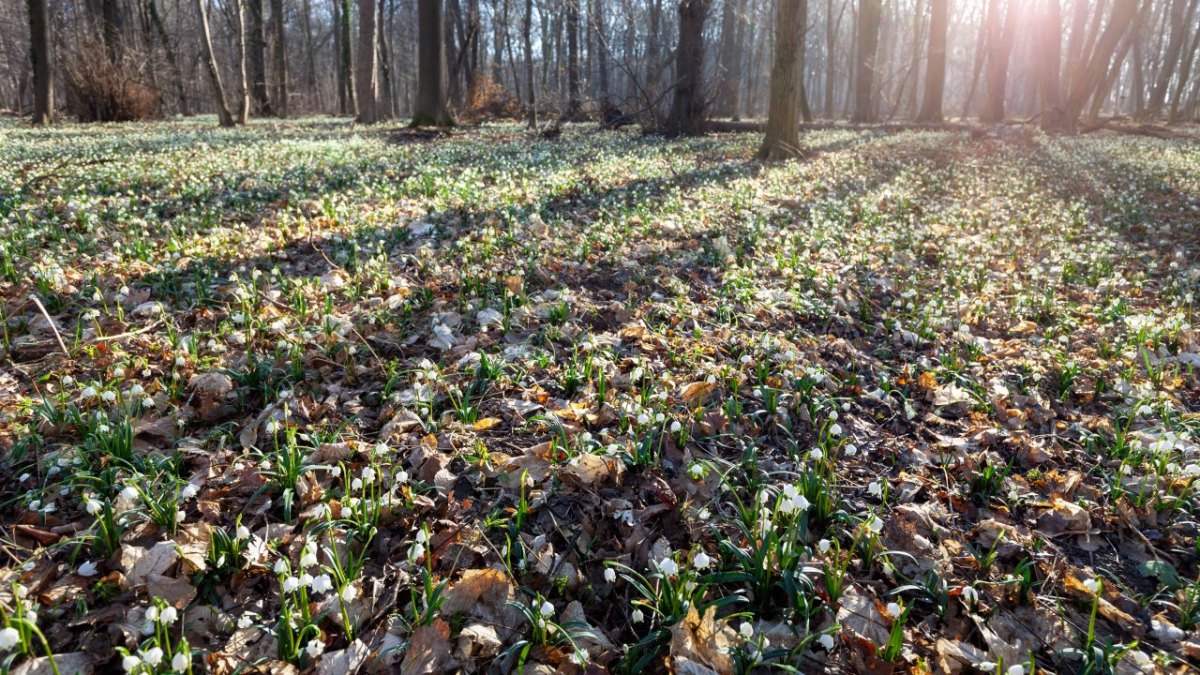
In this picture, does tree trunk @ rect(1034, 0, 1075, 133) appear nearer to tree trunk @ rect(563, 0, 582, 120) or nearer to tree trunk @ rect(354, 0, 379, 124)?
tree trunk @ rect(563, 0, 582, 120)

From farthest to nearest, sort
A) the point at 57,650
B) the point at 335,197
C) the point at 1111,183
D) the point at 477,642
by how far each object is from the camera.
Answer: the point at 1111,183 → the point at 335,197 → the point at 477,642 → the point at 57,650

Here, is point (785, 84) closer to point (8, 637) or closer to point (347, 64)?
point (8, 637)

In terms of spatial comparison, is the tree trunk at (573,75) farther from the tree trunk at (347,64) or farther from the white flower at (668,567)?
the white flower at (668,567)

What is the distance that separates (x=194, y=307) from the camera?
4.84m

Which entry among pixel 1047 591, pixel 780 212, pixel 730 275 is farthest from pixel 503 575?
pixel 780 212

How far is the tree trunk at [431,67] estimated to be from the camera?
1746 centimetres

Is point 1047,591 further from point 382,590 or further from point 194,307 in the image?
point 194,307

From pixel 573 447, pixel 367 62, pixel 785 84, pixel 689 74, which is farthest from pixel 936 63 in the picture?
pixel 573 447

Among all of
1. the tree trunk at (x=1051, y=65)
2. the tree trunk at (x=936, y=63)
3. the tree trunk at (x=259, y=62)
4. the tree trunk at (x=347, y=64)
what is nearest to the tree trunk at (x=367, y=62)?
the tree trunk at (x=347, y=64)

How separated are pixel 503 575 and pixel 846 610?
140cm

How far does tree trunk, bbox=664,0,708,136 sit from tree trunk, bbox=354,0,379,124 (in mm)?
11474

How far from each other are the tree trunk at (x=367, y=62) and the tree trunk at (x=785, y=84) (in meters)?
15.7

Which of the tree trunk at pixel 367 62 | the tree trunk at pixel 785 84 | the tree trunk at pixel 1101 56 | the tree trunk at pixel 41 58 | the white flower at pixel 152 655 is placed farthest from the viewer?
the tree trunk at pixel 367 62

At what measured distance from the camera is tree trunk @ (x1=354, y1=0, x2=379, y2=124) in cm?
2330
